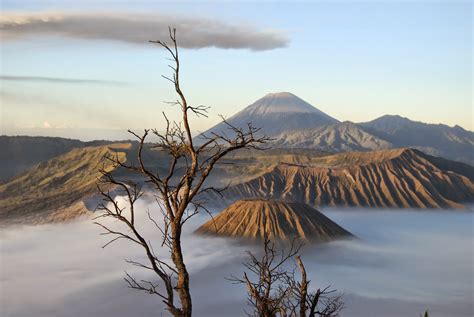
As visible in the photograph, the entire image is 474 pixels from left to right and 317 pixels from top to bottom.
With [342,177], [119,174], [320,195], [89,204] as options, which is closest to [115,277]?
[89,204]

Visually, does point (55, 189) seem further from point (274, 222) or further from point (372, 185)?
point (372, 185)

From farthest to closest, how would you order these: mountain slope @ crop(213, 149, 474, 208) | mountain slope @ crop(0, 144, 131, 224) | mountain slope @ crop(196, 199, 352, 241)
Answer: mountain slope @ crop(213, 149, 474, 208) < mountain slope @ crop(0, 144, 131, 224) < mountain slope @ crop(196, 199, 352, 241)

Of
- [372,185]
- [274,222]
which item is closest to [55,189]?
[274,222]

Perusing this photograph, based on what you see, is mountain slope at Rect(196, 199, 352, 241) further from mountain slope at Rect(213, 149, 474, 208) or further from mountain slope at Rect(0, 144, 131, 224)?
mountain slope at Rect(213, 149, 474, 208)

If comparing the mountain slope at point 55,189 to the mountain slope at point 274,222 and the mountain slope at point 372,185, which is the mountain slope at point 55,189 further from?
the mountain slope at point 372,185

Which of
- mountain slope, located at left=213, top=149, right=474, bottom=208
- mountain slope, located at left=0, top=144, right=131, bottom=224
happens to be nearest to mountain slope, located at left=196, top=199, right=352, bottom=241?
mountain slope, located at left=0, top=144, right=131, bottom=224

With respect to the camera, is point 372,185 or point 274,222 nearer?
point 274,222
